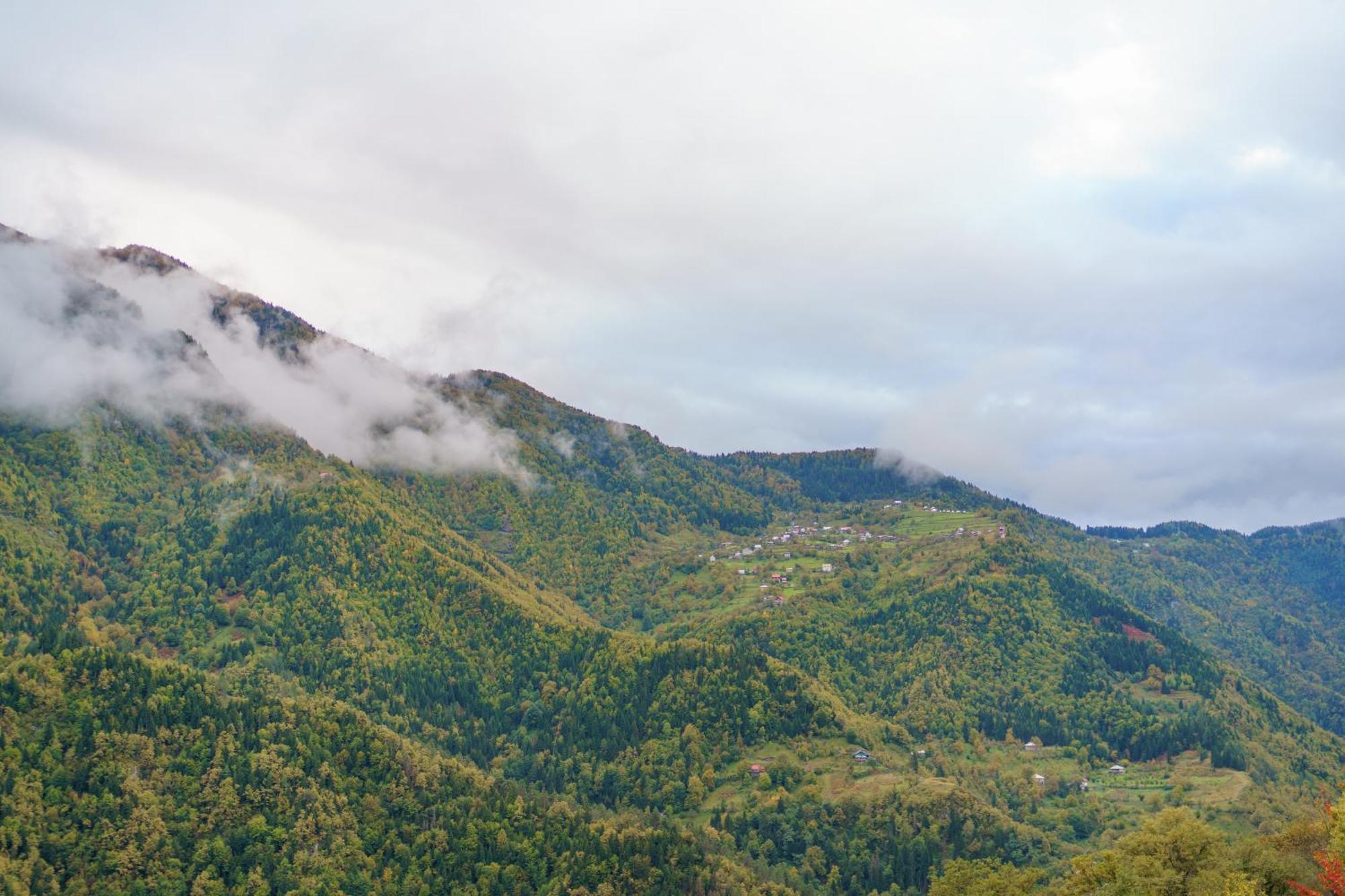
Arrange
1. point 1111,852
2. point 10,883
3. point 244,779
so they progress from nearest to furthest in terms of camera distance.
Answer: point 1111,852 → point 10,883 → point 244,779

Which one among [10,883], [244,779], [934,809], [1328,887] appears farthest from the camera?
[934,809]

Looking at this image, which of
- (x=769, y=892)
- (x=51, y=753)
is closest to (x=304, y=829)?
(x=51, y=753)

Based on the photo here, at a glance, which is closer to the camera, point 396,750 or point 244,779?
point 244,779

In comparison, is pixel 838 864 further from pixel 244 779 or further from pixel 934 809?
pixel 244 779

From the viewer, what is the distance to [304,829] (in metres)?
168

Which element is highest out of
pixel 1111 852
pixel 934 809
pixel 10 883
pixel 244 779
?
pixel 1111 852

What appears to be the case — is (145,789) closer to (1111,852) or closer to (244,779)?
(244,779)

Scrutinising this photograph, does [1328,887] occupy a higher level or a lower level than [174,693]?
higher

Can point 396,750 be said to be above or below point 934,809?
below

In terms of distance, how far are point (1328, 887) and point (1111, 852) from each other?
105ft

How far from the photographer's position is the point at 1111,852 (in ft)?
374

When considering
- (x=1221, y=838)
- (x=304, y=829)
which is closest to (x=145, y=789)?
(x=304, y=829)

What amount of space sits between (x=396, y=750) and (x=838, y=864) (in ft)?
292

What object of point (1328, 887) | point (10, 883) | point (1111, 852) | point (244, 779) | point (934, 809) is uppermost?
point (1328, 887)
